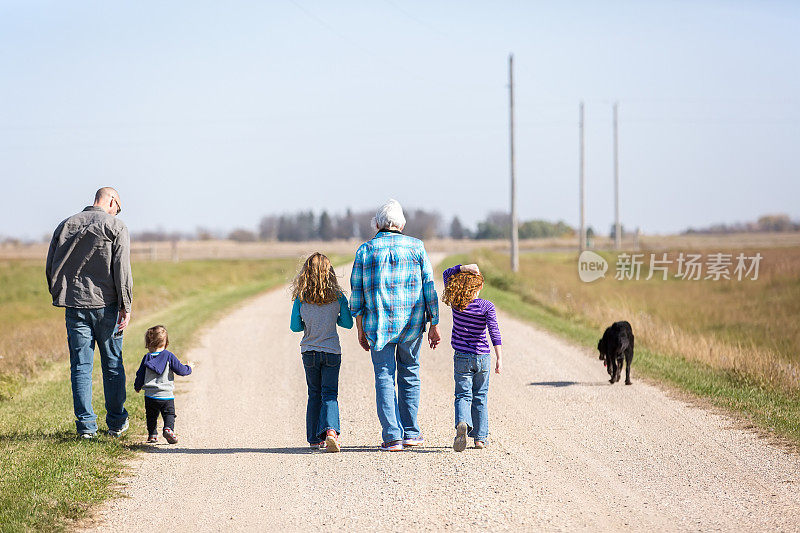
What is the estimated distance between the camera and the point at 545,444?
7457 millimetres

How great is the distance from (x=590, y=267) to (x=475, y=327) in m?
32.3

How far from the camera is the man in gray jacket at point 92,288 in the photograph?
7352mm

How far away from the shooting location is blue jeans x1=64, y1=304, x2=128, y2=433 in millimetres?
7465

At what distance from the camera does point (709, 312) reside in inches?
925

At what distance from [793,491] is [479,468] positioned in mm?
2263

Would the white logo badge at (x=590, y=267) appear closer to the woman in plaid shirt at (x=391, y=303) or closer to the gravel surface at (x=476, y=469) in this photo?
the gravel surface at (x=476, y=469)

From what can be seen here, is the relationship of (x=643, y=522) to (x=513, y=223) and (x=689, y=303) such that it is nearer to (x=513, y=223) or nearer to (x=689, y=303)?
(x=689, y=303)

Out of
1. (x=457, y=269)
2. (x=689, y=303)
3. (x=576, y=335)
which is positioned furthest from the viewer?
(x=689, y=303)

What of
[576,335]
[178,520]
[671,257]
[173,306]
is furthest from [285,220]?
[178,520]

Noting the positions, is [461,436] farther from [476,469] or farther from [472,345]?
[472,345]

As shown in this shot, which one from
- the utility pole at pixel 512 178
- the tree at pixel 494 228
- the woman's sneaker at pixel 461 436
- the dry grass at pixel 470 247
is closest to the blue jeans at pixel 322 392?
the woman's sneaker at pixel 461 436

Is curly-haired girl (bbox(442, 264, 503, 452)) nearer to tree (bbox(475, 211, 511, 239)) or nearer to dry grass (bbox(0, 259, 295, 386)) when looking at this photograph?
dry grass (bbox(0, 259, 295, 386))

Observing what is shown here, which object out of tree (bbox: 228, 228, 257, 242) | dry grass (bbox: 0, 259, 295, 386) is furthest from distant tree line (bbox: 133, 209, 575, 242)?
dry grass (bbox: 0, 259, 295, 386)

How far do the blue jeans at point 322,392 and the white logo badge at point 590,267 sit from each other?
2877 cm
